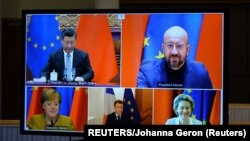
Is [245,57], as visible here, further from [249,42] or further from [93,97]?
[93,97]

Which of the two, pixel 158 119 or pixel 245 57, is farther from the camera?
pixel 245 57

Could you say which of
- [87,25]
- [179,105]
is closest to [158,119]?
[179,105]

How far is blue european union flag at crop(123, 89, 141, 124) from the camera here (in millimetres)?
2250

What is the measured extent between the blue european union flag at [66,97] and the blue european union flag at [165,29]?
389 millimetres

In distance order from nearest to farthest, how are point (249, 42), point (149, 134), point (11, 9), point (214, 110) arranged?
point (149, 134) → point (214, 110) → point (11, 9) → point (249, 42)

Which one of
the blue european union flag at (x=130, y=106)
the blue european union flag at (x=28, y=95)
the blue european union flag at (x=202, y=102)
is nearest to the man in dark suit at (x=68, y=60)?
the blue european union flag at (x=28, y=95)

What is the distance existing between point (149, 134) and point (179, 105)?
60cm

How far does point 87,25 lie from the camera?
2330mm

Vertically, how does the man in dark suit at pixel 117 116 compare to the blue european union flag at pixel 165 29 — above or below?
below

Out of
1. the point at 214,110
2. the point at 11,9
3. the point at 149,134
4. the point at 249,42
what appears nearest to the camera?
the point at 149,134

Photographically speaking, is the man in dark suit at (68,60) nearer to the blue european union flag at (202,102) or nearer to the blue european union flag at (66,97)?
the blue european union flag at (66,97)

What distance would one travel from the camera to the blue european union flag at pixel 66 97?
7.63 feet

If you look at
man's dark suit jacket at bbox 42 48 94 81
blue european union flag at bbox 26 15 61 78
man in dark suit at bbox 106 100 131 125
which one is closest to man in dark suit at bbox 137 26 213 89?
man in dark suit at bbox 106 100 131 125

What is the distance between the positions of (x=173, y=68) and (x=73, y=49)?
49 cm
